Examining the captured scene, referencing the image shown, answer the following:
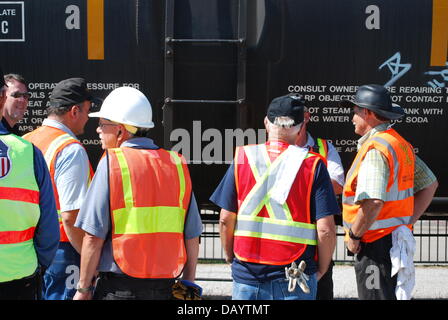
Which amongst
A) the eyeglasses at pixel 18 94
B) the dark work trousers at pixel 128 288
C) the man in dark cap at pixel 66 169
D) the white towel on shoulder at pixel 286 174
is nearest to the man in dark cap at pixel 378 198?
the white towel on shoulder at pixel 286 174

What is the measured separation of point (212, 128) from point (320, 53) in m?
1.02

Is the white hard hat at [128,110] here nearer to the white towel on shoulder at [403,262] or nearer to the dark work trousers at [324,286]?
the white towel on shoulder at [403,262]

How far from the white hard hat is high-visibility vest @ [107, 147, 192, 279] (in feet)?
0.52

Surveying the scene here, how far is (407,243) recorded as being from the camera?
3521 millimetres

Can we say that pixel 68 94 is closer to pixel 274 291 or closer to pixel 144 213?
pixel 144 213

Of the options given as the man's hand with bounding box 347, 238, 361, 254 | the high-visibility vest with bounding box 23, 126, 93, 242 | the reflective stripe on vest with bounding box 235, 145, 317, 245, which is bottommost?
the man's hand with bounding box 347, 238, 361, 254

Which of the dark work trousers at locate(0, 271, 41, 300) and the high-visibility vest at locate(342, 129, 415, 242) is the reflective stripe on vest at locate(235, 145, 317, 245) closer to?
the high-visibility vest at locate(342, 129, 415, 242)

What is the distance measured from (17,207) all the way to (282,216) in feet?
4.44

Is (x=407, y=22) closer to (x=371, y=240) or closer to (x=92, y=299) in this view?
(x=371, y=240)

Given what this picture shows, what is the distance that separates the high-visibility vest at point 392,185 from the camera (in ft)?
11.5

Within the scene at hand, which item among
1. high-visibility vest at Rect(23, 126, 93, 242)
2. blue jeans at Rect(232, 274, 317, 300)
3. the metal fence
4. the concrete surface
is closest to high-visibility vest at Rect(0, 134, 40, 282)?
high-visibility vest at Rect(23, 126, 93, 242)

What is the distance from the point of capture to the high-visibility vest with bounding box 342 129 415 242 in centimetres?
350

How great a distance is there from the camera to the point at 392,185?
11.5ft

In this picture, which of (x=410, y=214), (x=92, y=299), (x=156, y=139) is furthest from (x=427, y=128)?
(x=92, y=299)
